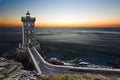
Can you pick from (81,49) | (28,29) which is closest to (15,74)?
(28,29)

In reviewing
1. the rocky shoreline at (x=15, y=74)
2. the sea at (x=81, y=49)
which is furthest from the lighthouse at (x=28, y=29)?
the rocky shoreline at (x=15, y=74)

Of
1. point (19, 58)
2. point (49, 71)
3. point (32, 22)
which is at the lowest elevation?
point (19, 58)

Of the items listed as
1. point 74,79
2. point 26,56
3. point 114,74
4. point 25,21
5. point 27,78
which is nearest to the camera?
point 74,79

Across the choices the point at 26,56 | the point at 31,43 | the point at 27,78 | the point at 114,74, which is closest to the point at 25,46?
the point at 31,43

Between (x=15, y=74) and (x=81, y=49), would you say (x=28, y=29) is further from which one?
(x=81, y=49)

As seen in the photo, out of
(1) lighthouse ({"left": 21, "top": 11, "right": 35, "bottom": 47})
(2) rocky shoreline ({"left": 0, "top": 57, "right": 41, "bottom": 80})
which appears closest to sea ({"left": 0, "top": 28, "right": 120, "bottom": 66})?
(1) lighthouse ({"left": 21, "top": 11, "right": 35, "bottom": 47})

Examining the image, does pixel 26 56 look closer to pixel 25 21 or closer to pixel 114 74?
pixel 25 21

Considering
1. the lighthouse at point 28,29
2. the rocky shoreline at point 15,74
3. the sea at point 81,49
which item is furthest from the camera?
the sea at point 81,49

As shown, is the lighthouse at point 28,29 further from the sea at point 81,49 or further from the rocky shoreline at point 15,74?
the rocky shoreline at point 15,74

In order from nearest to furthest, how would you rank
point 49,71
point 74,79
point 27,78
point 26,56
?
point 74,79 < point 27,78 < point 49,71 < point 26,56

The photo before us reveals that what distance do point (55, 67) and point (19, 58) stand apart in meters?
17.3

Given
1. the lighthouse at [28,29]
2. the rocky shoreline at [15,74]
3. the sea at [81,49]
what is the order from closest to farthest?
1. the rocky shoreline at [15,74]
2. the lighthouse at [28,29]
3. the sea at [81,49]

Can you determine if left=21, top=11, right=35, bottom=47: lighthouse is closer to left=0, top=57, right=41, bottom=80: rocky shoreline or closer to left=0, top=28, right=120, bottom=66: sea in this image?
left=0, top=28, right=120, bottom=66: sea

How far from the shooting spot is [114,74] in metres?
14.8
